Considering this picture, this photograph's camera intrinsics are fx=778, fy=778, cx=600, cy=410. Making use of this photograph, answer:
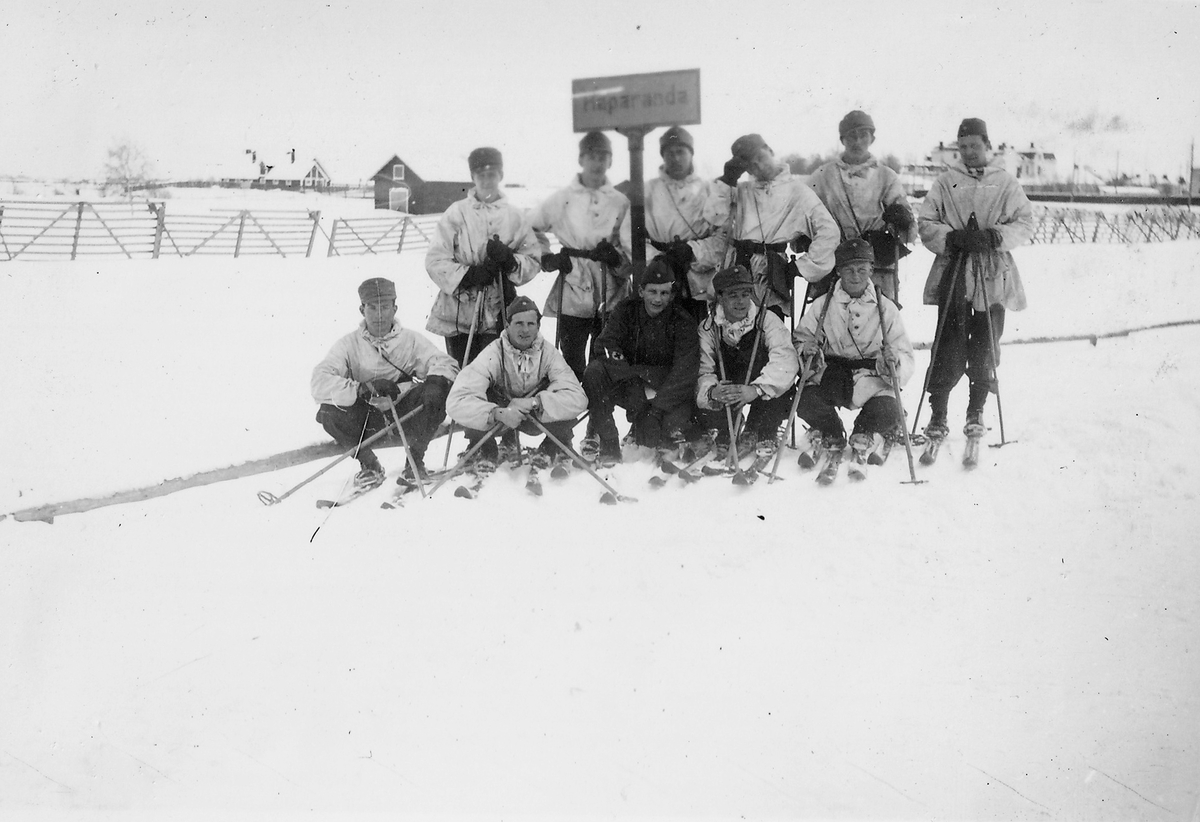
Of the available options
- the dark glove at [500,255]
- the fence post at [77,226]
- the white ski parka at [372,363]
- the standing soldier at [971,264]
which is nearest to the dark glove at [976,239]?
the standing soldier at [971,264]

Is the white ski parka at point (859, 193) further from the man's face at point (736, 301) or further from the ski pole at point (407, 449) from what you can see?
the ski pole at point (407, 449)

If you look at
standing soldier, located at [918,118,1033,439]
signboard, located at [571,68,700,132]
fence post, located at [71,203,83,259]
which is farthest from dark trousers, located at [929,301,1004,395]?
fence post, located at [71,203,83,259]

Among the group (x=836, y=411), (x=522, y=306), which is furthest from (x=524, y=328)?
(x=836, y=411)

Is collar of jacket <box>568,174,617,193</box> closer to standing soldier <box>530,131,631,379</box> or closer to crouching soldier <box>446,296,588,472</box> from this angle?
standing soldier <box>530,131,631,379</box>

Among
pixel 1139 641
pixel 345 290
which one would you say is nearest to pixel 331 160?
pixel 345 290

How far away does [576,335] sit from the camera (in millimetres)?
3166

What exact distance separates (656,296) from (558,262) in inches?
16.7

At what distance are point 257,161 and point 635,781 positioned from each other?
2.54m

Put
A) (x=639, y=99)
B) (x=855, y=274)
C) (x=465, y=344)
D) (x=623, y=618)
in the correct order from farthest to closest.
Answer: (x=465, y=344) → (x=855, y=274) → (x=639, y=99) → (x=623, y=618)

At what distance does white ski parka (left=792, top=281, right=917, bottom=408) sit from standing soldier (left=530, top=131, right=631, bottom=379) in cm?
77

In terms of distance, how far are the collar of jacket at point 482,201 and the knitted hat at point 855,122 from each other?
1.25m

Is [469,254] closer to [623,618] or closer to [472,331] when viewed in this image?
[472,331]

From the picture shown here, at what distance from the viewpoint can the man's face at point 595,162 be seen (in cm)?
289

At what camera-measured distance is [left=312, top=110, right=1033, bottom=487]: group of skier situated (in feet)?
9.26
